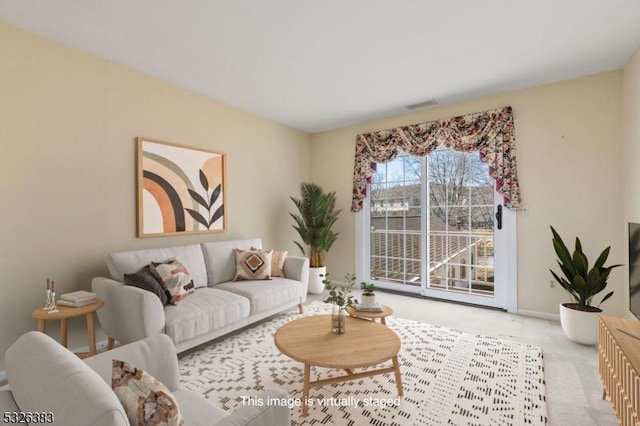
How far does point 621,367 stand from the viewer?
1.61m

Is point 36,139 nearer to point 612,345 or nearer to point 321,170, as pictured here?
point 321,170

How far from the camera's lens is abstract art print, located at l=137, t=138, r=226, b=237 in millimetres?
3123

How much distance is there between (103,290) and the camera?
2.46 m

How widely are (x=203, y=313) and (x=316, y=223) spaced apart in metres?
2.35

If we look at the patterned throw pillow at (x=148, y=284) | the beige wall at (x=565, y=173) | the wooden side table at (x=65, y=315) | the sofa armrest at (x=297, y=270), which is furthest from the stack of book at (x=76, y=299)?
the beige wall at (x=565, y=173)

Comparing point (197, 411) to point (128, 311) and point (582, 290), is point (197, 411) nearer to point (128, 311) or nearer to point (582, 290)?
point (128, 311)

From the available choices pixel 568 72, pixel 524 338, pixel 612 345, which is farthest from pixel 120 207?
pixel 568 72

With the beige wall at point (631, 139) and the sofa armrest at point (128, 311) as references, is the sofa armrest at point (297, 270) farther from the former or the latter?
the beige wall at point (631, 139)

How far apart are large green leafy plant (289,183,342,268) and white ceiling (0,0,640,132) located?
1.61m

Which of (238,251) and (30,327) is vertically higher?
(238,251)

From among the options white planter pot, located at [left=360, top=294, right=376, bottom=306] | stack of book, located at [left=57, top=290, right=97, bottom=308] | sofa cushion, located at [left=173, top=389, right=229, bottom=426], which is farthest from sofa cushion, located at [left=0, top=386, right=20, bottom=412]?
white planter pot, located at [left=360, top=294, right=376, bottom=306]

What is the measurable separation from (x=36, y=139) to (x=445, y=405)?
3.61 metres

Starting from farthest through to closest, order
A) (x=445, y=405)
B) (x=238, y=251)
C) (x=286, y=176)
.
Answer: (x=286, y=176)
(x=238, y=251)
(x=445, y=405)

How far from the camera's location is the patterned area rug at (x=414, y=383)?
1.83 metres
